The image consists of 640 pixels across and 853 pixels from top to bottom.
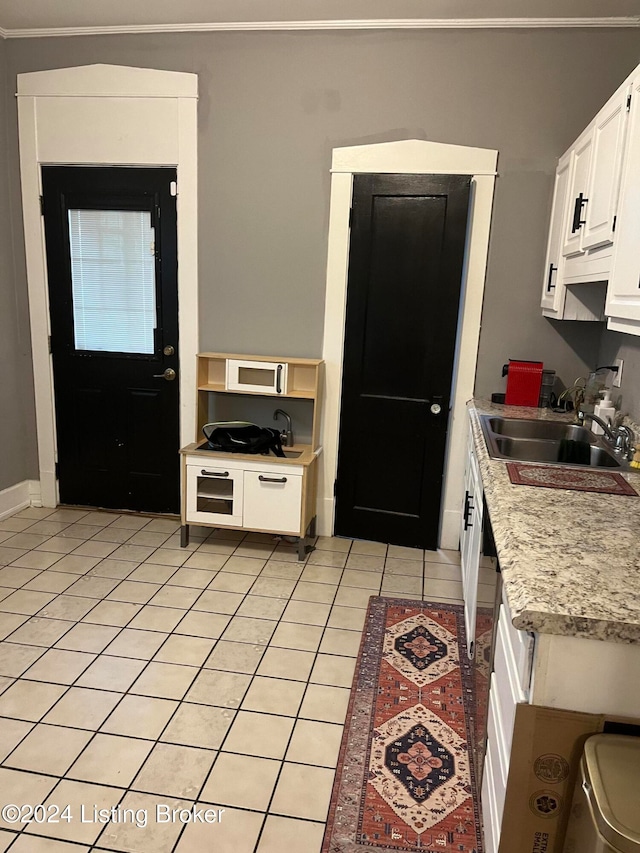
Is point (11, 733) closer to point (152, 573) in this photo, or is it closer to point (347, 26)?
point (152, 573)

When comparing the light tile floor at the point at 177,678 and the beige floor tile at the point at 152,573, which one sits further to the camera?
the beige floor tile at the point at 152,573

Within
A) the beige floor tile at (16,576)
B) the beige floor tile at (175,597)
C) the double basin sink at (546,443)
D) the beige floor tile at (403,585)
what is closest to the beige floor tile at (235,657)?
the beige floor tile at (175,597)

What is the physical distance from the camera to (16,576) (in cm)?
321

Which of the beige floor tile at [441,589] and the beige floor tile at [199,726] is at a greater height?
the beige floor tile at [441,589]

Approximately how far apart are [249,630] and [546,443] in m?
1.53

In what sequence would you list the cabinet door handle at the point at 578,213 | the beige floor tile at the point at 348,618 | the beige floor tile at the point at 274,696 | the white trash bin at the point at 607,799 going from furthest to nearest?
1. the beige floor tile at the point at 348,618
2. the cabinet door handle at the point at 578,213
3. the beige floor tile at the point at 274,696
4. the white trash bin at the point at 607,799

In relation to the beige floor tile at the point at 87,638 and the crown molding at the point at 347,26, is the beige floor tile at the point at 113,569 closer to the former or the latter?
Answer: the beige floor tile at the point at 87,638

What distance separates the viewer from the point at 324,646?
271 centimetres

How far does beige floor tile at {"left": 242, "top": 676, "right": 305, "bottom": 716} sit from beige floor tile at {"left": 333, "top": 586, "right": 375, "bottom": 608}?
2.23ft

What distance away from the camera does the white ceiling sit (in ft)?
9.99

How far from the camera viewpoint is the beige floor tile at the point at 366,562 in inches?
137

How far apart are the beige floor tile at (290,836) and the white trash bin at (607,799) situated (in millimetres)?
815

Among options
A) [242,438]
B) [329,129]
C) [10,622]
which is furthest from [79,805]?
[329,129]

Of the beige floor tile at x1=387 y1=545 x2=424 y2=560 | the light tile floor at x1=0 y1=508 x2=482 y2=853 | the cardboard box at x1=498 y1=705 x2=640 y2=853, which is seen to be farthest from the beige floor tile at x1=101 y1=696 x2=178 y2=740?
the beige floor tile at x1=387 y1=545 x2=424 y2=560
